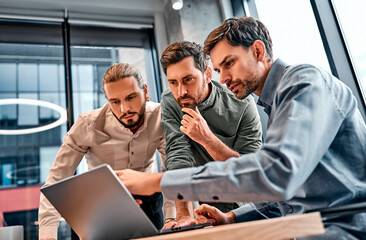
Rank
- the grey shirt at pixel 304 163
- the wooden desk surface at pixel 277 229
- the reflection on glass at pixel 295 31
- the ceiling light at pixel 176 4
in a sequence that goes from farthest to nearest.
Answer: the ceiling light at pixel 176 4 < the reflection on glass at pixel 295 31 < the grey shirt at pixel 304 163 < the wooden desk surface at pixel 277 229

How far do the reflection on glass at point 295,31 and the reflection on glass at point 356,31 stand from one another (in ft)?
0.57

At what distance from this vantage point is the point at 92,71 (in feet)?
10.7

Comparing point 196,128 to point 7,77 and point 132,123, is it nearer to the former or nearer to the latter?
point 132,123

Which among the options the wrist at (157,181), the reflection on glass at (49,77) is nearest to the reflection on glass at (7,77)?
the reflection on glass at (49,77)

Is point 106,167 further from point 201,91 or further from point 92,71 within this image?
point 92,71

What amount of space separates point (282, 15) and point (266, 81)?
1.62m

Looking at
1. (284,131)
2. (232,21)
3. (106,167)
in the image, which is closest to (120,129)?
(232,21)

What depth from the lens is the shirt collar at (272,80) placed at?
3.60 ft

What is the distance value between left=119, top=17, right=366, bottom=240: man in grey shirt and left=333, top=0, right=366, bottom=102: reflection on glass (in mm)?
1136

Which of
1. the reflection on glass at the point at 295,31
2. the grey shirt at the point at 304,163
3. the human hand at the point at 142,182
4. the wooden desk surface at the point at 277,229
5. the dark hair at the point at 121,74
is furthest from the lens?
the reflection on glass at the point at 295,31

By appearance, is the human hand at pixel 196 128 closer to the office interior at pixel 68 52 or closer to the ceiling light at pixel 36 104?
the office interior at pixel 68 52

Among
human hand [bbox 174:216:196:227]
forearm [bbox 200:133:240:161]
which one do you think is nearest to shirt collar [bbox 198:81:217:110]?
forearm [bbox 200:133:240:161]

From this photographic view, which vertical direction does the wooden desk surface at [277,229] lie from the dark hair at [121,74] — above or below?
below

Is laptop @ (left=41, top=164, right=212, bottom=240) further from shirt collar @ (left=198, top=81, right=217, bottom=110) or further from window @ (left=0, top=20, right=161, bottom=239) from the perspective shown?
window @ (left=0, top=20, right=161, bottom=239)
